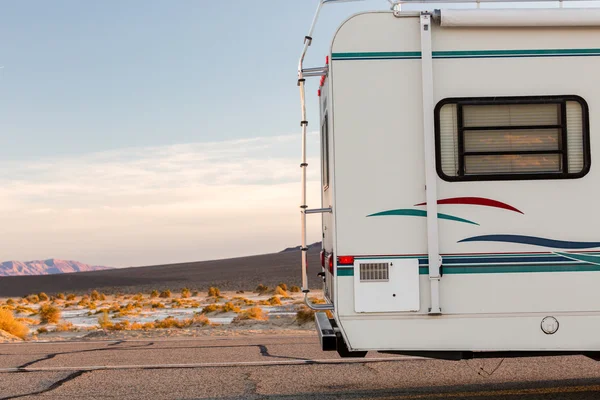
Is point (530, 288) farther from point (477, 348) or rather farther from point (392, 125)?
point (392, 125)

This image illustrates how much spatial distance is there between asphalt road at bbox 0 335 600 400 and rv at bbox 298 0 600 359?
1403 mm

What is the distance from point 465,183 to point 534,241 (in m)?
0.81

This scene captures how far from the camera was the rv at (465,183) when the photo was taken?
6055 mm

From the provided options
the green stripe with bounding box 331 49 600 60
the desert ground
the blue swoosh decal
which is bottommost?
the desert ground

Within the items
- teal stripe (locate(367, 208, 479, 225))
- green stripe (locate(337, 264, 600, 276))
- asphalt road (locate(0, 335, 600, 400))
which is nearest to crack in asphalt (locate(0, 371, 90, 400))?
asphalt road (locate(0, 335, 600, 400))

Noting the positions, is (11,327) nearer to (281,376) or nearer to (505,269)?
(281,376)

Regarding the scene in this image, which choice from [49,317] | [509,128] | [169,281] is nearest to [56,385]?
[509,128]

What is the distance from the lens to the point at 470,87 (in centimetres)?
618

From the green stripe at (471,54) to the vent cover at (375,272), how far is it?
1.91 metres

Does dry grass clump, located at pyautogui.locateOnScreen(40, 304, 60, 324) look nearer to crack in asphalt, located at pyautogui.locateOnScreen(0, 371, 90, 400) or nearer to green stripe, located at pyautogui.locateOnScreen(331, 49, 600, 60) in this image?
crack in asphalt, located at pyautogui.locateOnScreen(0, 371, 90, 400)

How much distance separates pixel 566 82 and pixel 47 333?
51.1 feet

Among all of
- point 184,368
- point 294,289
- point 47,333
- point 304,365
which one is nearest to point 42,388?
point 184,368

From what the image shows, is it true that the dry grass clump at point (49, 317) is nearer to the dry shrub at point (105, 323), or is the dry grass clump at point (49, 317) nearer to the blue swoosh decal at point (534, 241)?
the dry shrub at point (105, 323)

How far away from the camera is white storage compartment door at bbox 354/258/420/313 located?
19.7ft
